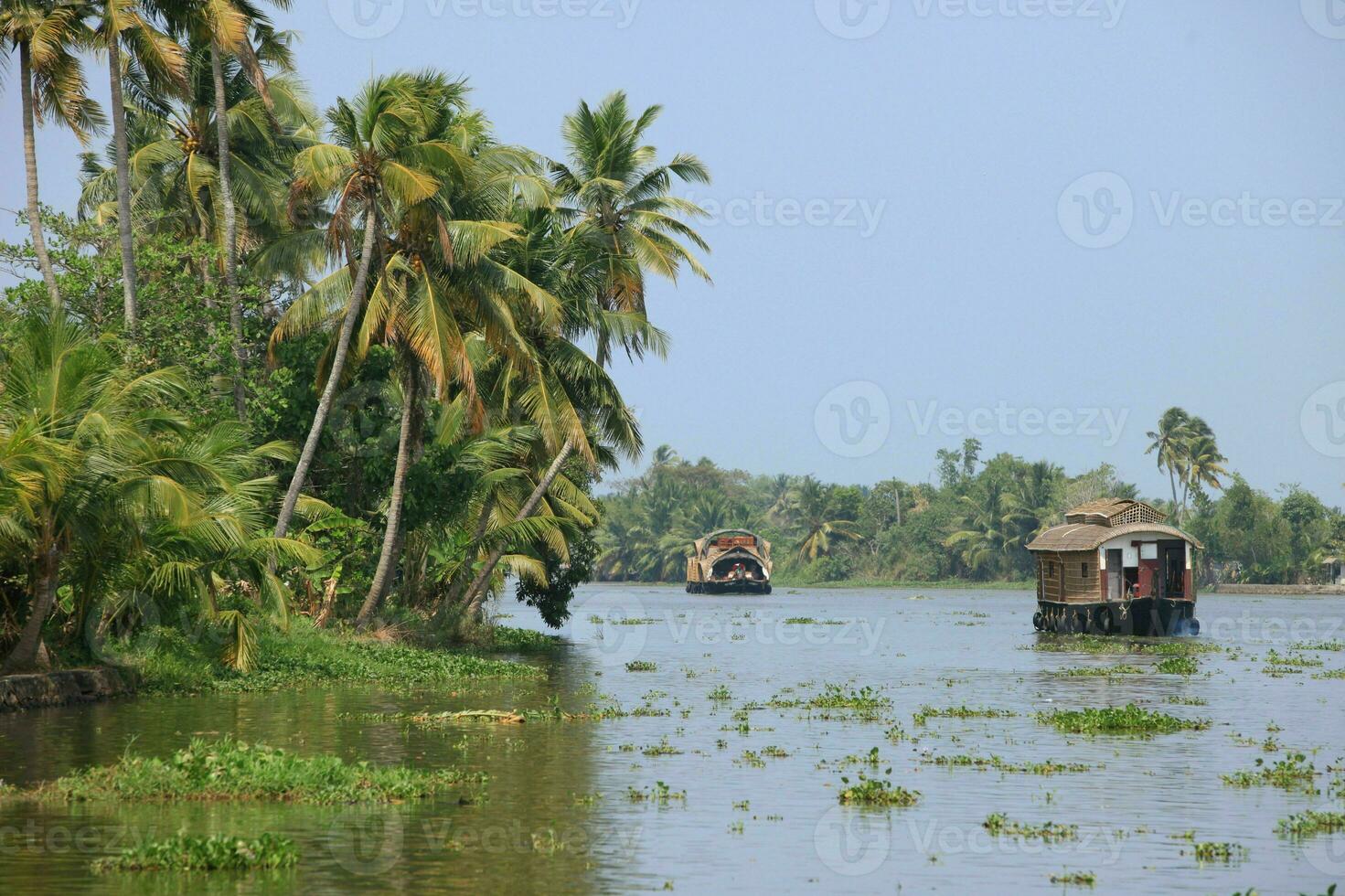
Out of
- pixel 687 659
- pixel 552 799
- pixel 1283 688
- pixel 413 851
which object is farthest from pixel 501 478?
pixel 413 851

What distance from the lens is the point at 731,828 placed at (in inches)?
539

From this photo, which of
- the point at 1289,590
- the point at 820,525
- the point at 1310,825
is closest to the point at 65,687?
the point at 1310,825

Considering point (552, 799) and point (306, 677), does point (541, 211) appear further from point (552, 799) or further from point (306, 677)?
point (552, 799)

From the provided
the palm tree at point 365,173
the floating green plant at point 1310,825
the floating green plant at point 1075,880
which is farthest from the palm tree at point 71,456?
the floating green plant at point 1310,825

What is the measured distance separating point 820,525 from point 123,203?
105 meters

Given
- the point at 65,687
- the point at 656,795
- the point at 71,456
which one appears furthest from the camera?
the point at 65,687

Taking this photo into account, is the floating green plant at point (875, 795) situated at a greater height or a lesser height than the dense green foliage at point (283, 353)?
lesser

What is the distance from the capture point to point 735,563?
4072 inches

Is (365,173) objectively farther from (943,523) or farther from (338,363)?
(943,523)

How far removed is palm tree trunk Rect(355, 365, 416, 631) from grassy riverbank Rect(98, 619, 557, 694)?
838 millimetres

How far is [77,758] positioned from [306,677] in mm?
10702

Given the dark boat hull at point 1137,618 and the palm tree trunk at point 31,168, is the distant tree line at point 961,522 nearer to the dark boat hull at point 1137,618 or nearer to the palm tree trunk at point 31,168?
the dark boat hull at point 1137,618

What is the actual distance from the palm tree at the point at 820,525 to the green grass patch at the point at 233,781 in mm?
113555

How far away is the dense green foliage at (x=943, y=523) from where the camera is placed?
106m
